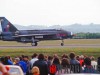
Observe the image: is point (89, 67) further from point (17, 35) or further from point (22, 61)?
point (17, 35)

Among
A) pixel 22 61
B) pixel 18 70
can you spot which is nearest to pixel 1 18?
pixel 22 61

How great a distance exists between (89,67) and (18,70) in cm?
468

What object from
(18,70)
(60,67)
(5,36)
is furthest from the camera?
(5,36)

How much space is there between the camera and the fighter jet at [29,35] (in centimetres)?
8769

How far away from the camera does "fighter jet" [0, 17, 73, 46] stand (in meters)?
87.7

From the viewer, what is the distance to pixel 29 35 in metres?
88.8

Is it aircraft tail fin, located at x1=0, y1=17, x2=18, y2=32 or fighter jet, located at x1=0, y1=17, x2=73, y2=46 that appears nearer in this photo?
fighter jet, located at x1=0, y1=17, x2=73, y2=46

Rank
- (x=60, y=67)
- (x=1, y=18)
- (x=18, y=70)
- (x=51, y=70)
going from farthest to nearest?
1. (x=1, y=18)
2. (x=51, y=70)
3. (x=60, y=67)
4. (x=18, y=70)

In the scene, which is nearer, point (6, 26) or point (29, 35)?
point (29, 35)

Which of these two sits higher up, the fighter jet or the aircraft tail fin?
the aircraft tail fin

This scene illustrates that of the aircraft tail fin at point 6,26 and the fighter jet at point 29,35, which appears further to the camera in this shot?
the aircraft tail fin at point 6,26

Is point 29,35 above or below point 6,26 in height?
below

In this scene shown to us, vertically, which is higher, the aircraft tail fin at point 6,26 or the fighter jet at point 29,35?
the aircraft tail fin at point 6,26

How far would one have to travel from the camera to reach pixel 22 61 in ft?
64.6
